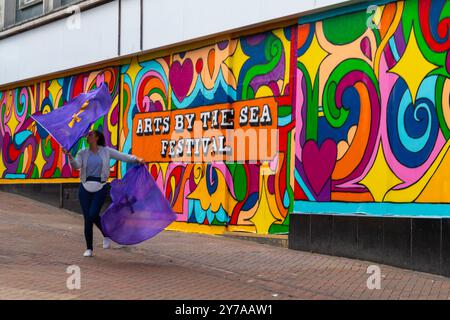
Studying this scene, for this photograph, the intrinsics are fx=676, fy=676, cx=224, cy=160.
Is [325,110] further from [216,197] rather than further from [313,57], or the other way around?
[216,197]

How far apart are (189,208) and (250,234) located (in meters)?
1.73

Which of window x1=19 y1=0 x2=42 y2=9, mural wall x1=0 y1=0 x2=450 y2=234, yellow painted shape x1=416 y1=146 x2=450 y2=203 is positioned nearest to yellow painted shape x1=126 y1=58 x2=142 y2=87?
mural wall x1=0 y1=0 x2=450 y2=234

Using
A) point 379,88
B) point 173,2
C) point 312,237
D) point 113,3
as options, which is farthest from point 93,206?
point 113,3

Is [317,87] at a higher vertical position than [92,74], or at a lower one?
lower

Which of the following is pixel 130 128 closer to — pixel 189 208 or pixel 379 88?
pixel 189 208

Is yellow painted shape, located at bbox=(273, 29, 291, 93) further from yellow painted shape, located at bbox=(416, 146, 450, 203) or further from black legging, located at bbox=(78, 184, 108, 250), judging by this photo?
black legging, located at bbox=(78, 184, 108, 250)

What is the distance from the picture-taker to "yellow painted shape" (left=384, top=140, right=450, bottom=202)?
8750 millimetres

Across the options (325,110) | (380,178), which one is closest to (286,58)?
(325,110)

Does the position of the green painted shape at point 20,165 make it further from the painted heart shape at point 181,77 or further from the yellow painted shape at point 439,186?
the yellow painted shape at point 439,186

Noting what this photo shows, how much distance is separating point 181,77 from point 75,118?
14.7 ft

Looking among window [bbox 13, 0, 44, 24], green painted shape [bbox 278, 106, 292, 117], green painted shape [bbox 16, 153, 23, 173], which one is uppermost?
window [bbox 13, 0, 44, 24]

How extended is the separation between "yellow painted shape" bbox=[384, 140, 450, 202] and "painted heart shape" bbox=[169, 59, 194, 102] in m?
5.10

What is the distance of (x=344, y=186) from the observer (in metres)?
9.90

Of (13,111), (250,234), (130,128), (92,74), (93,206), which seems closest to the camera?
(93,206)
